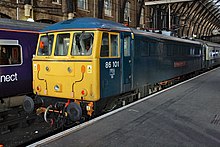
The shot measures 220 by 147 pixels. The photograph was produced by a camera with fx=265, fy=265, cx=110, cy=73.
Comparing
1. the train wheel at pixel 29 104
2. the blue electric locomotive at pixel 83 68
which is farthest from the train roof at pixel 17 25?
the train wheel at pixel 29 104

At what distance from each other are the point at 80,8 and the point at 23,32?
48.4 ft

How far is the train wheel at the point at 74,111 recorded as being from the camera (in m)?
6.82

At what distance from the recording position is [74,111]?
6898 mm

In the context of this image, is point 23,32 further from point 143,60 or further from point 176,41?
point 176,41

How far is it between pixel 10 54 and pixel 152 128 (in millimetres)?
5737

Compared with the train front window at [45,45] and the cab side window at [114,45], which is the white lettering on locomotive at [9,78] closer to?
the train front window at [45,45]

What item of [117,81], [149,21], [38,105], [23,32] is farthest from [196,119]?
[149,21]

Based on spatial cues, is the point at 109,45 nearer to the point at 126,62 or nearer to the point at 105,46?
the point at 105,46

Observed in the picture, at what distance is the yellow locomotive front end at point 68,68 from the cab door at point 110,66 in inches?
11.2

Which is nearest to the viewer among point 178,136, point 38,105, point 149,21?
point 178,136

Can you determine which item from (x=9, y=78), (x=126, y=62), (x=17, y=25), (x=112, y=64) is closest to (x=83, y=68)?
(x=112, y=64)

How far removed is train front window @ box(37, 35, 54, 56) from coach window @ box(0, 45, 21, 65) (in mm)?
1560

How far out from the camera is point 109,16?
28.8 meters

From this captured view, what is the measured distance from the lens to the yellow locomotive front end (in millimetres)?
7062
